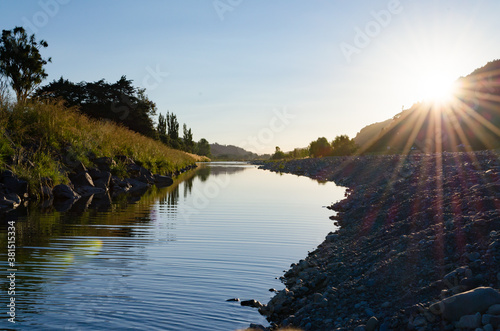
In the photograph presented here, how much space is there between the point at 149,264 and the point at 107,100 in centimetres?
4874

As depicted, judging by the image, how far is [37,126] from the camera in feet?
67.9

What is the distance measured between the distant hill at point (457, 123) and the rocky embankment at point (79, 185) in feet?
109

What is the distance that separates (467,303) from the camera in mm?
4102

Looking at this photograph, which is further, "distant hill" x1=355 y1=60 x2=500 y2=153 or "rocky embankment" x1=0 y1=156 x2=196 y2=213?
"distant hill" x1=355 y1=60 x2=500 y2=153

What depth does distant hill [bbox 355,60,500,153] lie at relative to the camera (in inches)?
1944

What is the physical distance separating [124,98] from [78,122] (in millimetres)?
29725

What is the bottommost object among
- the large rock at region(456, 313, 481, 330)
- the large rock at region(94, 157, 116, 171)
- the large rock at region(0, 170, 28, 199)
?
the large rock at region(456, 313, 481, 330)

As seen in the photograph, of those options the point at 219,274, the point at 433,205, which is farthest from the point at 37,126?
the point at 433,205

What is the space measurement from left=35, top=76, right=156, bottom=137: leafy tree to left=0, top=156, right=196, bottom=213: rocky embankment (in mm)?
25480

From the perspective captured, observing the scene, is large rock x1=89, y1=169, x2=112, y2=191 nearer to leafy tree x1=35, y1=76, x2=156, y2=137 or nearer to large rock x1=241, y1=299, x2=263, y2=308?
large rock x1=241, y1=299, x2=263, y2=308

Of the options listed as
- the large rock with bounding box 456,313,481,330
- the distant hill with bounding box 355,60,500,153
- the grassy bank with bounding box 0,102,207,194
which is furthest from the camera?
the distant hill with bounding box 355,60,500,153

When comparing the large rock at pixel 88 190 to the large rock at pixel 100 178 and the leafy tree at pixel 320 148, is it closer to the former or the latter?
the large rock at pixel 100 178

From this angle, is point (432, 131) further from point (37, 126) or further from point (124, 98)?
point (37, 126)

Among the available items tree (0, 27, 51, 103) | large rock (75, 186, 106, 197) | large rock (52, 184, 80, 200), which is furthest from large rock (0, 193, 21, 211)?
tree (0, 27, 51, 103)
